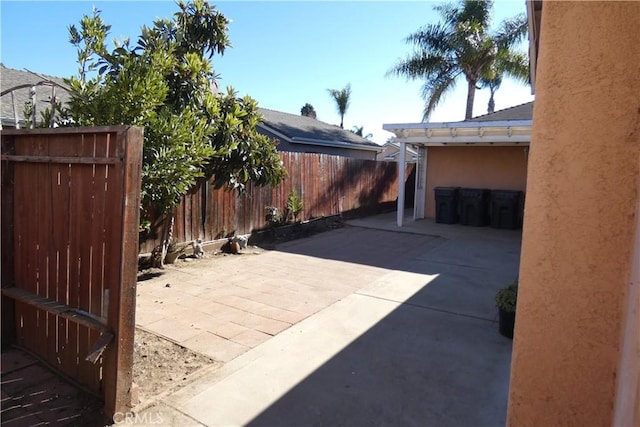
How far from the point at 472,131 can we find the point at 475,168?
87.2 inches

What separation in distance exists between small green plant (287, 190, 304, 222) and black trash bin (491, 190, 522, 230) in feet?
19.1

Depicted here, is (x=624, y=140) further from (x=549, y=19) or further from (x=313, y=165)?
(x=313, y=165)

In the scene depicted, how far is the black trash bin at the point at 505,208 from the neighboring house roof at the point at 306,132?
28.8 feet

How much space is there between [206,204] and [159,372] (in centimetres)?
466

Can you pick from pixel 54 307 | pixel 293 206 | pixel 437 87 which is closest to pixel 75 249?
pixel 54 307

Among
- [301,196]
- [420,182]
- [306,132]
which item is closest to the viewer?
A: [301,196]

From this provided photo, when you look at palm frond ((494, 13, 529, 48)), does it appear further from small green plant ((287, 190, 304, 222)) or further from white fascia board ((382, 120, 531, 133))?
small green plant ((287, 190, 304, 222))

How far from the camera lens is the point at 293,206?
10.1 meters

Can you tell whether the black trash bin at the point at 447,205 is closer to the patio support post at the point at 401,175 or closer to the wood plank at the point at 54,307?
the patio support post at the point at 401,175

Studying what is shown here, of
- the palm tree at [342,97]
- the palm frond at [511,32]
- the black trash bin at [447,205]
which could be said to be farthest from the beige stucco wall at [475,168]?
the palm tree at [342,97]

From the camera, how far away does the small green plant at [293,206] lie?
10.1 metres

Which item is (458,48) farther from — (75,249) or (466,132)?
(75,249)

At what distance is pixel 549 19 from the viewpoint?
1.39m

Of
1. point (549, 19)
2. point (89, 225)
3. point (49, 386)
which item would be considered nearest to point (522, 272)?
point (549, 19)
